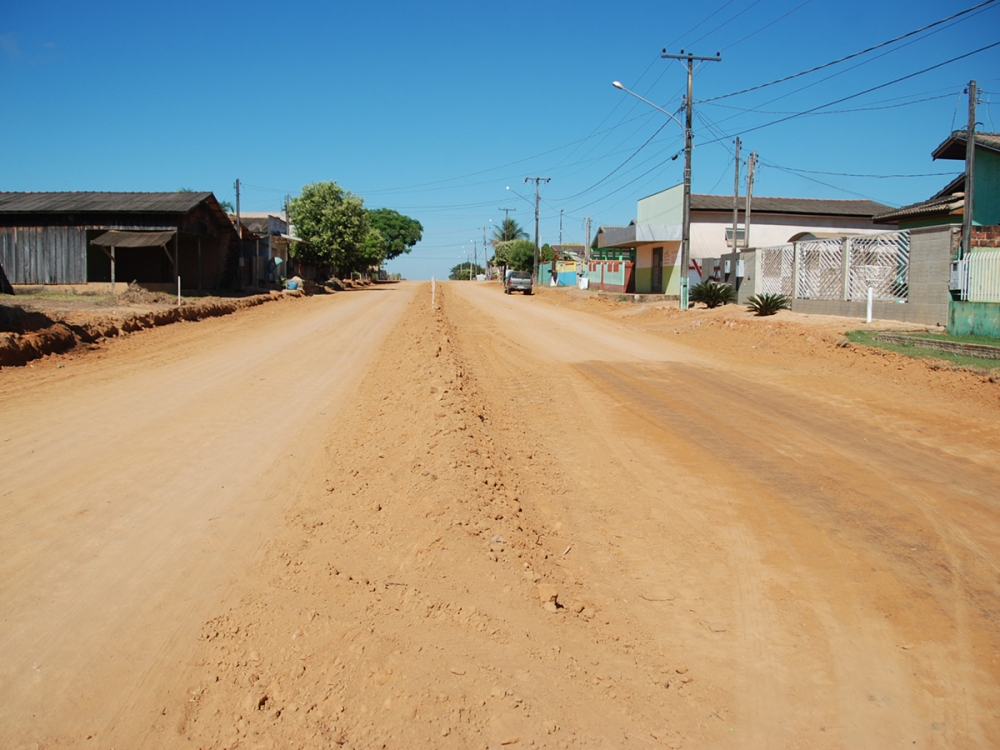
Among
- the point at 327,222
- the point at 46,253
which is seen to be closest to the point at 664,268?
the point at 327,222

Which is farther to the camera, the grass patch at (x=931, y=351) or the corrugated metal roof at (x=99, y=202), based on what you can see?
the corrugated metal roof at (x=99, y=202)

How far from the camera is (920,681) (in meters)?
3.78

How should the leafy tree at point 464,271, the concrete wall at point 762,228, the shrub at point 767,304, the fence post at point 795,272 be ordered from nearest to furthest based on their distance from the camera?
the shrub at point 767,304
the fence post at point 795,272
the concrete wall at point 762,228
the leafy tree at point 464,271

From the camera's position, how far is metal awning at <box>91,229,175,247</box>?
94.5 feet

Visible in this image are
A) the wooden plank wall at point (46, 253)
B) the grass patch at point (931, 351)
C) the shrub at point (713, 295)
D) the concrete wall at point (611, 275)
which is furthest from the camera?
the concrete wall at point (611, 275)

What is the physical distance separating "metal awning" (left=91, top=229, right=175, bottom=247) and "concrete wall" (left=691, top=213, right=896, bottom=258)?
98.2ft

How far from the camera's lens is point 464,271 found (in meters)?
164

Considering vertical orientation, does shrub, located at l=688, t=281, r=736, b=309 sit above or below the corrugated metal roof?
below

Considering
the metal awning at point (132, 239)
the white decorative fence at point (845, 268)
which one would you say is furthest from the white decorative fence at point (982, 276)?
the metal awning at point (132, 239)

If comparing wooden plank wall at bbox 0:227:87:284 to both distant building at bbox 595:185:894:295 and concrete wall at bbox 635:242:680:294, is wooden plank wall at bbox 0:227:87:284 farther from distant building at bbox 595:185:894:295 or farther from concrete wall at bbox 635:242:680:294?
concrete wall at bbox 635:242:680:294

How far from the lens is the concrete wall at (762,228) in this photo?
151ft

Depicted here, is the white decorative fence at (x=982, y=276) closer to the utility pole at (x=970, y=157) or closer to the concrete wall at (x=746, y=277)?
the utility pole at (x=970, y=157)

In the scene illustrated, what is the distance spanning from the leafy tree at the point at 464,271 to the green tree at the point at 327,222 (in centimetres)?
9925

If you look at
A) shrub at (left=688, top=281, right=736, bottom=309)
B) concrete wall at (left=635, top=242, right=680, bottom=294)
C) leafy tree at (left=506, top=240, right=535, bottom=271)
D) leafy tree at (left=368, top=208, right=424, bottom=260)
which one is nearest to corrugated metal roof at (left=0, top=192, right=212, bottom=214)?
shrub at (left=688, top=281, right=736, bottom=309)
